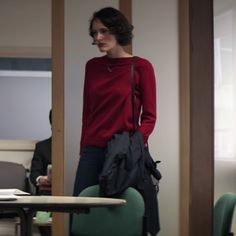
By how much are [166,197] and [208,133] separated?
0.48 metres

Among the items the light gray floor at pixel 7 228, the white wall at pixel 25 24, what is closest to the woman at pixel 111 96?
the light gray floor at pixel 7 228

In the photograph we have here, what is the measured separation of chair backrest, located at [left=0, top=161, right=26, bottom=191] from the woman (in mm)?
2112

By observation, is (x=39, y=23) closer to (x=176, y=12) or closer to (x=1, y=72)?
(x=1, y=72)

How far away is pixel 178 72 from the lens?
3037 millimetres

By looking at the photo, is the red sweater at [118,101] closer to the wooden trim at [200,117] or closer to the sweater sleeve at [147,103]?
the sweater sleeve at [147,103]

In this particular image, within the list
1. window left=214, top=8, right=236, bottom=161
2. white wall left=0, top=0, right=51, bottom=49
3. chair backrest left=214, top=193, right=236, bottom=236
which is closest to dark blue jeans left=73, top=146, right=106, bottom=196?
chair backrest left=214, top=193, right=236, bottom=236

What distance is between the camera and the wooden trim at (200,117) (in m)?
2.87

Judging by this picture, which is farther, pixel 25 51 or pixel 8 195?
pixel 25 51

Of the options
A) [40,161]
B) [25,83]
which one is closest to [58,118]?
[40,161]

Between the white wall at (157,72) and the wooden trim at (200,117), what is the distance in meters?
0.14

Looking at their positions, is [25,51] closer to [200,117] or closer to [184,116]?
[184,116]

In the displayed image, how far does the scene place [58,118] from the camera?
2.94 meters

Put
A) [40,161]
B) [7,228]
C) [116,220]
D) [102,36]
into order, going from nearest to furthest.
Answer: [116,220]
[102,36]
[40,161]
[7,228]

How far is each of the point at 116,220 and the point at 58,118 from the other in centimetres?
→ 100
